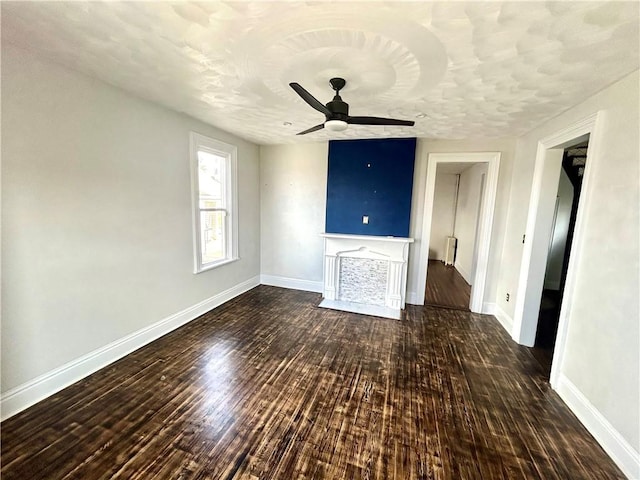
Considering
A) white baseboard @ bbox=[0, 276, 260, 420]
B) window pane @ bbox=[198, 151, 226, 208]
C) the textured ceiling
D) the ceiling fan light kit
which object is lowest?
white baseboard @ bbox=[0, 276, 260, 420]

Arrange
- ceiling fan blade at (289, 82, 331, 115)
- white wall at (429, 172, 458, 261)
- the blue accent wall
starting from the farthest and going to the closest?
1. white wall at (429, 172, 458, 261)
2. the blue accent wall
3. ceiling fan blade at (289, 82, 331, 115)

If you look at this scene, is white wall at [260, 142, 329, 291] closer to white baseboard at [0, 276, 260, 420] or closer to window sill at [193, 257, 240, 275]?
window sill at [193, 257, 240, 275]

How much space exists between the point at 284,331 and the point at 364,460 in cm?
180

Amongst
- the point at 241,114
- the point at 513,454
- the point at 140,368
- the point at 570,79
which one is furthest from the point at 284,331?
the point at 570,79

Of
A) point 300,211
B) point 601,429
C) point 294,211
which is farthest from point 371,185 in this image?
point 601,429

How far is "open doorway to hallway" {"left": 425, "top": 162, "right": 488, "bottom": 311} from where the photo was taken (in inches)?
185

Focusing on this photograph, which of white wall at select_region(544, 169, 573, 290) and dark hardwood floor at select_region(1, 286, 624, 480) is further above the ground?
white wall at select_region(544, 169, 573, 290)

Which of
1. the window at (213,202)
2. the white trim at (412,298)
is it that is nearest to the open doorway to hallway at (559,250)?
the white trim at (412,298)

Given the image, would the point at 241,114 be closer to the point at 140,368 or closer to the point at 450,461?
the point at 140,368

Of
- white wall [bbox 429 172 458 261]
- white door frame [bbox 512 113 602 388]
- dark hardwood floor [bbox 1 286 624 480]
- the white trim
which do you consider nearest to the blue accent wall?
the white trim

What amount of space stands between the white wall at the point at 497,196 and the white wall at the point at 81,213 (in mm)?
3171

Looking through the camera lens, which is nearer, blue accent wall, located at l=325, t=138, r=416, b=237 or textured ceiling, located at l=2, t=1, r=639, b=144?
textured ceiling, located at l=2, t=1, r=639, b=144

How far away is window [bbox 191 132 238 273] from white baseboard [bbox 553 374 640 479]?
3.96m

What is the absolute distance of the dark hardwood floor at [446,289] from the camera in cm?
Result: 437
